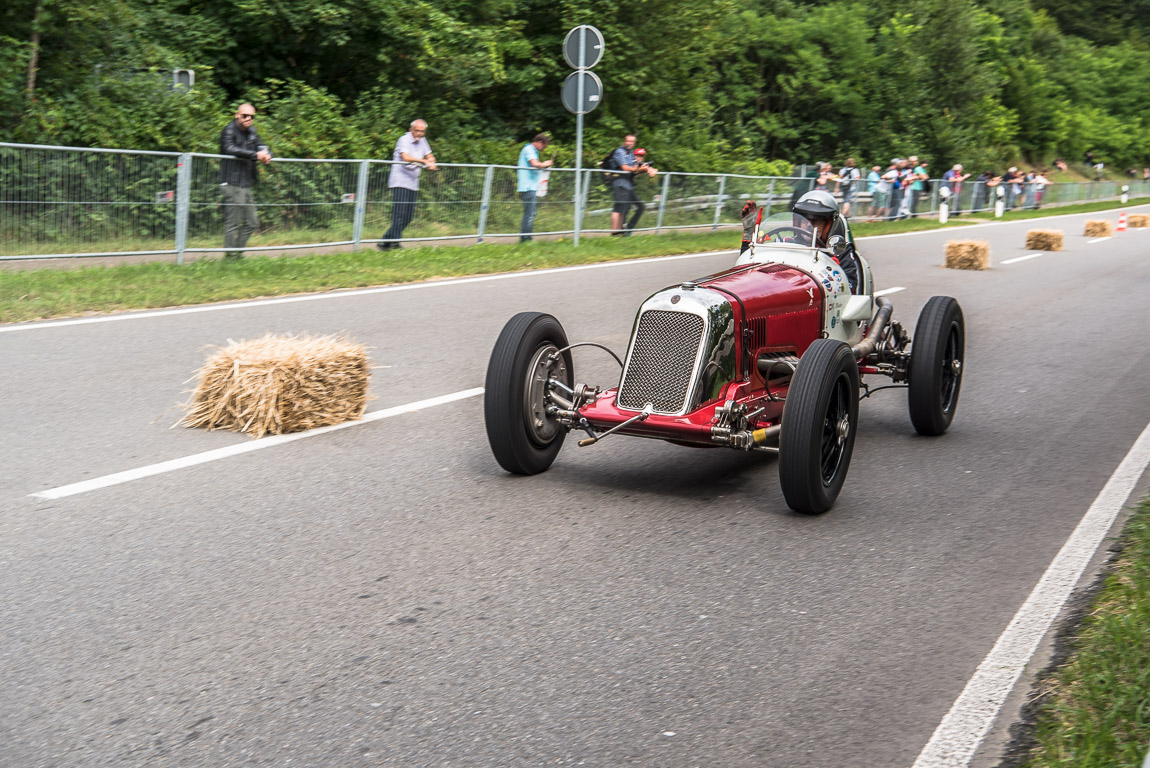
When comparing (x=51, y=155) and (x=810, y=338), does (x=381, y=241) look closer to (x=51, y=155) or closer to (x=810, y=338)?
(x=51, y=155)

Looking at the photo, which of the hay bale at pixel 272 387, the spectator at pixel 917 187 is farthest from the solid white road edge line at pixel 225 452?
the spectator at pixel 917 187

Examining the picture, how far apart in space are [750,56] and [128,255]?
37.1m

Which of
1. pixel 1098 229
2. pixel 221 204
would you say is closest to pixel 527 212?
pixel 221 204

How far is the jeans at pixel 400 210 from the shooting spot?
17.3m

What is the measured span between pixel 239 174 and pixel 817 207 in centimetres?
919

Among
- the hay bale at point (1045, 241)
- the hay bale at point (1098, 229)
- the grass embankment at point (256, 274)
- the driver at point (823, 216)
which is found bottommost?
the grass embankment at point (256, 274)

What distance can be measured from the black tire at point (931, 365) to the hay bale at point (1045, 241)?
1939 centimetres

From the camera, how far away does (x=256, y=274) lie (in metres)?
13.7

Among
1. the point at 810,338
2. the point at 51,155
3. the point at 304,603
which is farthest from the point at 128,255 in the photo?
the point at 304,603

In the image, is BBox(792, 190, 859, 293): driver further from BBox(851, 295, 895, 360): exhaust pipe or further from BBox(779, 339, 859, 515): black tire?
BBox(779, 339, 859, 515): black tire

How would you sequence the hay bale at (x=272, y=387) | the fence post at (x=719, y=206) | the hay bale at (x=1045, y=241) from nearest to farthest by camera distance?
the hay bale at (x=272, y=387) → the hay bale at (x=1045, y=241) → the fence post at (x=719, y=206)

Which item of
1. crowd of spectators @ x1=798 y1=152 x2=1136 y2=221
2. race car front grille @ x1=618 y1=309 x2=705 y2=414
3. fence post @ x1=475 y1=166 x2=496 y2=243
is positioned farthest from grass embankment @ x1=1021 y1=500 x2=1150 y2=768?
crowd of spectators @ x1=798 y1=152 x2=1136 y2=221

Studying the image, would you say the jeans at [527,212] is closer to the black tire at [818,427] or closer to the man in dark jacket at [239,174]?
the man in dark jacket at [239,174]

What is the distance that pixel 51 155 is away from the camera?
13.0 meters
